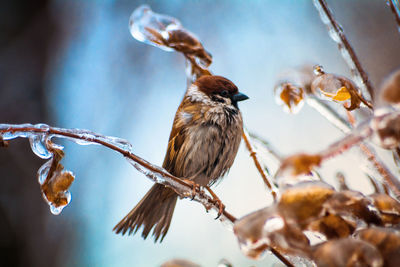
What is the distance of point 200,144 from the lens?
3.80 feet

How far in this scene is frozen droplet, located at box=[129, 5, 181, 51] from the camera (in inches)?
18.8

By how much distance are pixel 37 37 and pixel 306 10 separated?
1583mm

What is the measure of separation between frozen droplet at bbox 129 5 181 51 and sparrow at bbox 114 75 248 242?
2.20ft

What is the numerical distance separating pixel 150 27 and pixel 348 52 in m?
0.23

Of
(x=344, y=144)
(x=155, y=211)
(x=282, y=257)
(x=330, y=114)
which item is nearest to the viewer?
(x=344, y=144)

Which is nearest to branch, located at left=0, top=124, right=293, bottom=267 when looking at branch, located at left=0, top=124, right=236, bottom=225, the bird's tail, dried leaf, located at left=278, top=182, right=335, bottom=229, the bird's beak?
branch, located at left=0, top=124, right=236, bottom=225

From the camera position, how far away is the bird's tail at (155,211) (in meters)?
1.09

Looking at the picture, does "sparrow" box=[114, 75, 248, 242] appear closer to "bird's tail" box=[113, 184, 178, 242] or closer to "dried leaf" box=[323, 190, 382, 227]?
"bird's tail" box=[113, 184, 178, 242]

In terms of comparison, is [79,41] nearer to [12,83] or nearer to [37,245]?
[12,83]

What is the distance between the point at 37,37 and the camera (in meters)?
2.36

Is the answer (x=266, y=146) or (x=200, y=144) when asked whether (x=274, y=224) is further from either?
(x=200, y=144)

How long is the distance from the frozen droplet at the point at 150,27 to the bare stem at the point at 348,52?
0.18 meters

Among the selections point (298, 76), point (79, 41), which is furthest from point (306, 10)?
point (298, 76)

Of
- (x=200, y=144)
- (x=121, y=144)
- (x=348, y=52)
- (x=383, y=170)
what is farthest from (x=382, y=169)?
(x=200, y=144)
